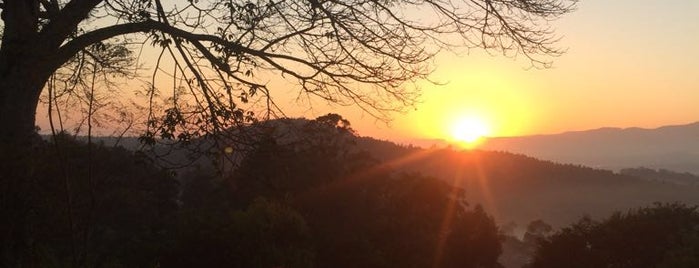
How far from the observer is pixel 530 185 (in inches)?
4011

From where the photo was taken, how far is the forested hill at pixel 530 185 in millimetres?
90875

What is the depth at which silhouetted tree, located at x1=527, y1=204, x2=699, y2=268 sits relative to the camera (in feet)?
88.6

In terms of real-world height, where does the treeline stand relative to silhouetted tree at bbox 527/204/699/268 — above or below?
above

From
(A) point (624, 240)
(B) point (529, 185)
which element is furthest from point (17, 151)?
(B) point (529, 185)

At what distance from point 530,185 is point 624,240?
2985 inches

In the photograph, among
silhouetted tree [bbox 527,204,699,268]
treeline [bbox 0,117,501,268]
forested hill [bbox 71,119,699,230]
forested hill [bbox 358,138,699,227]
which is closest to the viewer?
treeline [bbox 0,117,501,268]

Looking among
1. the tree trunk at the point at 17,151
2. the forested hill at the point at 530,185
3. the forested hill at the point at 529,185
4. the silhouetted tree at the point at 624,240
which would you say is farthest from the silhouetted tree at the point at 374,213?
the forested hill at the point at 530,185

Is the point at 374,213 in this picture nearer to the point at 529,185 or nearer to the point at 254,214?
the point at 254,214

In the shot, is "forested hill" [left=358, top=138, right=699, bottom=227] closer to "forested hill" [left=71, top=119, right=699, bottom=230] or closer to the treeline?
"forested hill" [left=71, top=119, right=699, bottom=230]

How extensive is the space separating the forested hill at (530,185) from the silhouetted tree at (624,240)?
55.6 m

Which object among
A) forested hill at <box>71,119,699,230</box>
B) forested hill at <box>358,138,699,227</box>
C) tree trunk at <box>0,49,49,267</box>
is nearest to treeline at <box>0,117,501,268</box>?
tree trunk at <box>0,49,49,267</box>

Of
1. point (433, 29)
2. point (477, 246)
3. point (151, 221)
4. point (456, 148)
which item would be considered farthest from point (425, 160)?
point (433, 29)

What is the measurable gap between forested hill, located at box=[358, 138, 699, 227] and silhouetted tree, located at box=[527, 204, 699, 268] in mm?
55579

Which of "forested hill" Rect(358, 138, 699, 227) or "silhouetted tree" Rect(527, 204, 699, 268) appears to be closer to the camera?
"silhouetted tree" Rect(527, 204, 699, 268)
